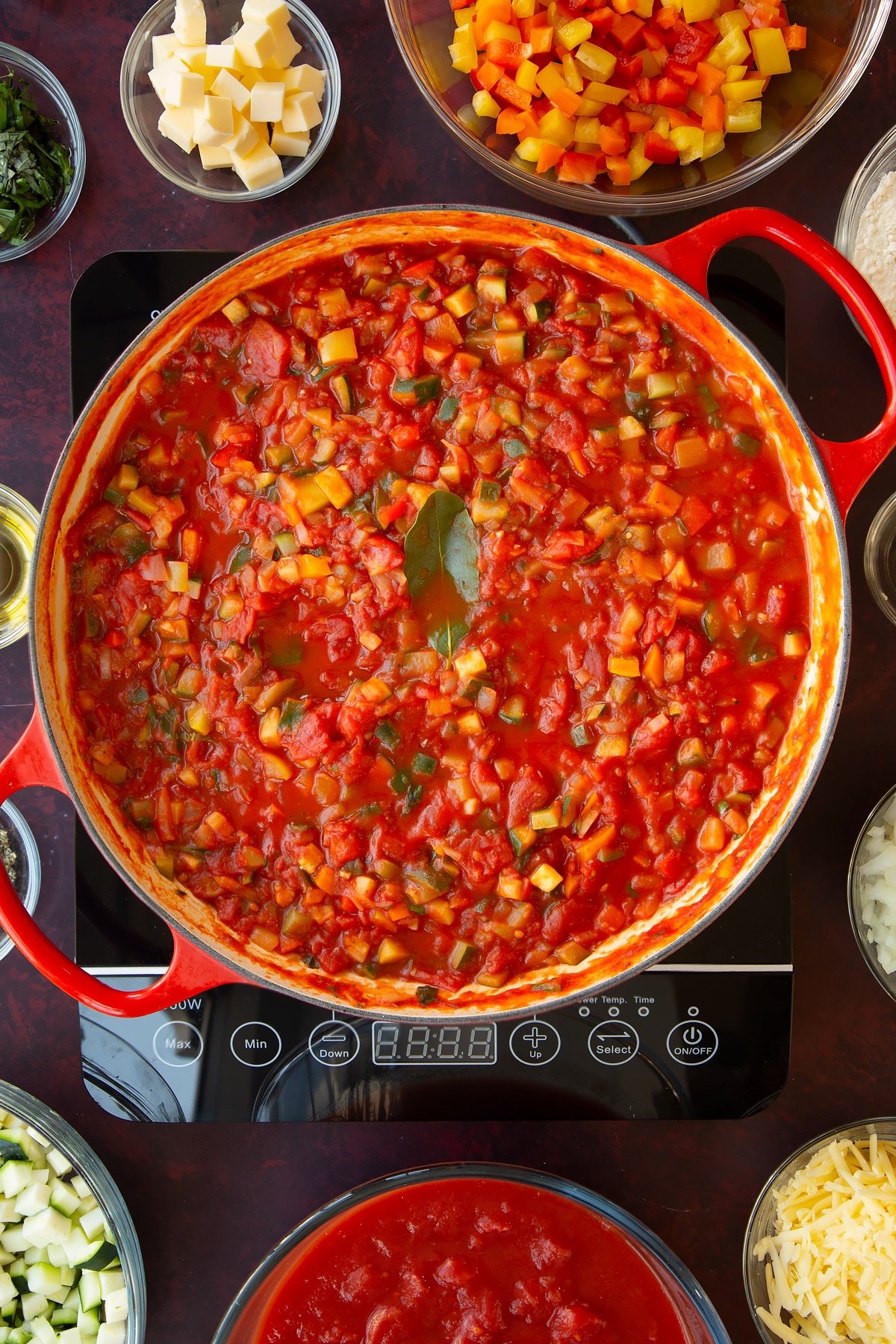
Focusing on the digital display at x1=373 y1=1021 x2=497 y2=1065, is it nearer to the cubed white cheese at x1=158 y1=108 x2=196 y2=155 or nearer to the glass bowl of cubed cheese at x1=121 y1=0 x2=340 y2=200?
the glass bowl of cubed cheese at x1=121 y1=0 x2=340 y2=200

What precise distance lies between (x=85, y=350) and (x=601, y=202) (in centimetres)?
123

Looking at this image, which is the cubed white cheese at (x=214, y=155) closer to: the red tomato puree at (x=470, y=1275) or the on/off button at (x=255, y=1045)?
the on/off button at (x=255, y=1045)

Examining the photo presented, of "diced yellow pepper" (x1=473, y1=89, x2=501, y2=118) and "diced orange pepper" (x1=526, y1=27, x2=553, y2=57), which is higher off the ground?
"diced orange pepper" (x1=526, y1=27, x2=553, y2=57)

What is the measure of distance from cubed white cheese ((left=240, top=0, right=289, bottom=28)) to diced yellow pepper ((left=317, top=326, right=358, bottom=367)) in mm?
753

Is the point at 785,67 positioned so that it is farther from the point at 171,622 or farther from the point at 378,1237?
the point at 378,1237

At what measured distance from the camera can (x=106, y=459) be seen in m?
2.10

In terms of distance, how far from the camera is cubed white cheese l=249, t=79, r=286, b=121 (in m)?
2.19

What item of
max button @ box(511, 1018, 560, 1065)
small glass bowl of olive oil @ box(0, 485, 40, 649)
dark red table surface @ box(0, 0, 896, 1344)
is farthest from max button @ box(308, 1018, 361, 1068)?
small glass bowl of olive oil @ box(0, 485, 40, 649)

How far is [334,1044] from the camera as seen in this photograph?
7.61 feet

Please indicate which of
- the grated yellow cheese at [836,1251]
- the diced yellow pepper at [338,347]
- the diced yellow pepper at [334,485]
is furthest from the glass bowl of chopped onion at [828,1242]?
the diced yellow pepper at [338,347]

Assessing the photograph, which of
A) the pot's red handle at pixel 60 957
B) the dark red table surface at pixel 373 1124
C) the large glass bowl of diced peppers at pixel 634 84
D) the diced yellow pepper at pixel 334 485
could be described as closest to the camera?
the pot's red handle at pixel 60 957

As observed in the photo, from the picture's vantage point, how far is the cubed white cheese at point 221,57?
217 centimetres

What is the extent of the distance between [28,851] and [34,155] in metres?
1.64

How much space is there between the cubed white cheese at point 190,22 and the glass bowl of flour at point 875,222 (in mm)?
1526
